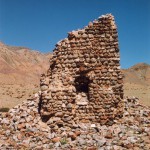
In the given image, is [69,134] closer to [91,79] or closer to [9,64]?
[91,79]

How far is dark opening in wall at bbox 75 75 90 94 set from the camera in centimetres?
1092

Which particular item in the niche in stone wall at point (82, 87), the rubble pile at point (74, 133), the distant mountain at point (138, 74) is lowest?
the rubble pile at point (74, 133)

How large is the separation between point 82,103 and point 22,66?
81.3 metres

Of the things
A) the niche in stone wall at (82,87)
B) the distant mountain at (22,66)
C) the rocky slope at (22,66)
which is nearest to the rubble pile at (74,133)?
the niche in stone wall at (82,87)

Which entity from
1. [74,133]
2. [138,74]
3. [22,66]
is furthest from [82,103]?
[22,66]

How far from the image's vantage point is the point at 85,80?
10.9 m

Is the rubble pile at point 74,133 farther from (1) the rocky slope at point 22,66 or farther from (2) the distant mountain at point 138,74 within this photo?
(2) the distant mountain at point 138,74

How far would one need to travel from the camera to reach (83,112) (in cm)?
1057

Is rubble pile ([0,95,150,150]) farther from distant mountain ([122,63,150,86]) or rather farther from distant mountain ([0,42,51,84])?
distant mountain ([122,63,150,86])

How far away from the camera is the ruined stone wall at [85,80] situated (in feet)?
34.4

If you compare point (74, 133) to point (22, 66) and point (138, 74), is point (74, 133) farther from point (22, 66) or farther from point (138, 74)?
point (22, 66)

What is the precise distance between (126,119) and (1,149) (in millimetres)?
3977

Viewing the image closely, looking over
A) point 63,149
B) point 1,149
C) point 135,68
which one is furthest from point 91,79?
point 135,68

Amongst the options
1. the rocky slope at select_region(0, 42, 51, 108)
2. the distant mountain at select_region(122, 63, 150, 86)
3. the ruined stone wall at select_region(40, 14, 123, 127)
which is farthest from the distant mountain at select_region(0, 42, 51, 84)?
the ruined stone wall at select_region(40, 14, 123, 127)
